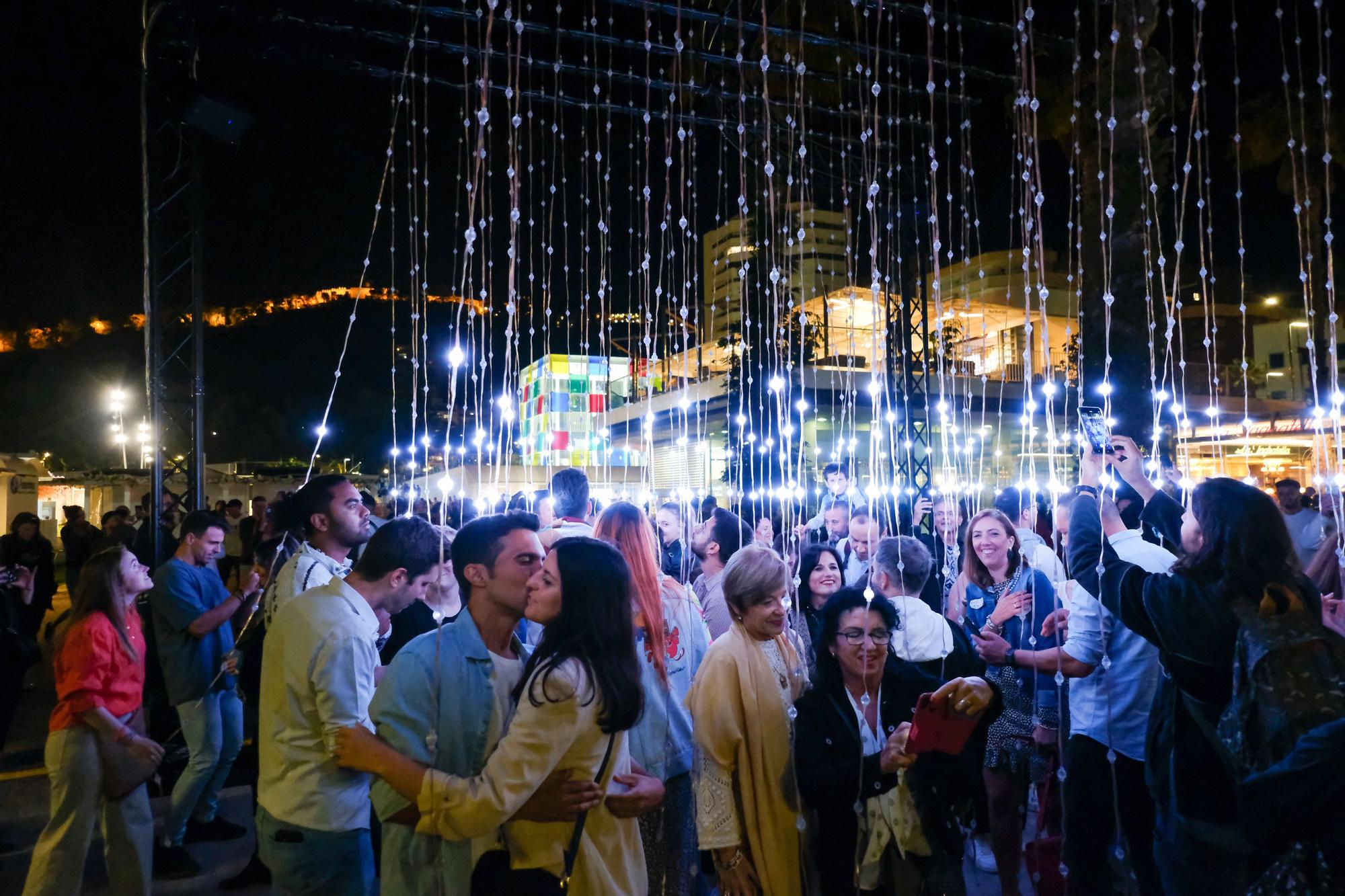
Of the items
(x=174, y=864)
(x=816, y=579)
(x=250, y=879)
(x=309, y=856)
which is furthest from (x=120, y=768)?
(x=816, y=579)

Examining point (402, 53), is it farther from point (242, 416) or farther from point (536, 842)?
point (242, 416)

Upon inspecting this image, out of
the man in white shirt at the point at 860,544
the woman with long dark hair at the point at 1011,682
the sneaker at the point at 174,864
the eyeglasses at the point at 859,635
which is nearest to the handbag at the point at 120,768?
the sneaker at the point at 174,864

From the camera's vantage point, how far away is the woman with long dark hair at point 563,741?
1646 millimetres

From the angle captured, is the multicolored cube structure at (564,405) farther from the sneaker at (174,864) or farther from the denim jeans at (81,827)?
the denim jeans at (81,827)

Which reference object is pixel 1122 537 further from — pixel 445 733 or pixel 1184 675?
pixel 445 733

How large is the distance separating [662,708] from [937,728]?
0.86 m

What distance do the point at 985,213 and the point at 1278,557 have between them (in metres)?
13.8

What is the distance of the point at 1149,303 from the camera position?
10.3m

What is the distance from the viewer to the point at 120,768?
9.67 ft

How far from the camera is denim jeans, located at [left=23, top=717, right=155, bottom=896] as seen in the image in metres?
2.86

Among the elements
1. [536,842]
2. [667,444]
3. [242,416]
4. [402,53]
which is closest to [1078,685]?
[536,842]

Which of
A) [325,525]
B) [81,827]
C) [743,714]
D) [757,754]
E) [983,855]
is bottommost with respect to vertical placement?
[983,855]

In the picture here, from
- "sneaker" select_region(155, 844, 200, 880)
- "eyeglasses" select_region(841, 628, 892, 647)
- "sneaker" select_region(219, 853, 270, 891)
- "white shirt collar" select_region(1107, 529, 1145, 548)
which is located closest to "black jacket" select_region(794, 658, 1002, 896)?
"eyeglasses" select_region(841, 628, 892, 647)

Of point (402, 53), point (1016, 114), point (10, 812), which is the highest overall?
point (1016, 114)
